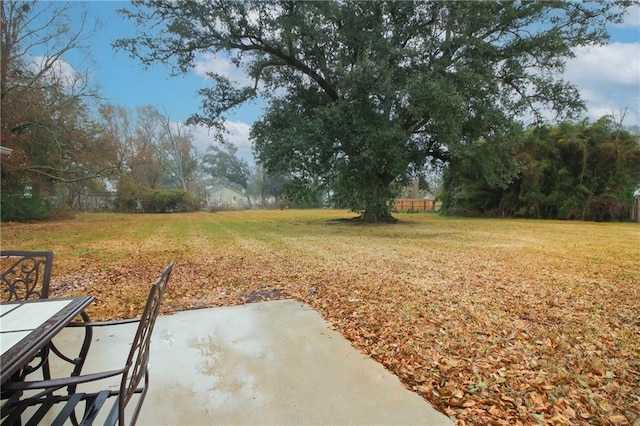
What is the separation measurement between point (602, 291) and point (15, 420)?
15.8ft

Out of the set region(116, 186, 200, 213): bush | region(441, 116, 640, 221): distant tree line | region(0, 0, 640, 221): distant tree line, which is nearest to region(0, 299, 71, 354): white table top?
region(0, 0, 640, 221): distant tree line

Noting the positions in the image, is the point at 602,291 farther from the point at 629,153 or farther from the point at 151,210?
the point at 151,210

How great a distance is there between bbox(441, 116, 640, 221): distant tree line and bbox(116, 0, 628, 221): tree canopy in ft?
6.45

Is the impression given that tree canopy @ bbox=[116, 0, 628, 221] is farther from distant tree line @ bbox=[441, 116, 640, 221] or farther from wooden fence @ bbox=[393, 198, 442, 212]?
wooden fence @ bbox=[393, 198, 442, 212]

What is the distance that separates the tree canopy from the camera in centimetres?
903

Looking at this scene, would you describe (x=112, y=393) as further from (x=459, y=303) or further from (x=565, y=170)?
(x=565, y=170)

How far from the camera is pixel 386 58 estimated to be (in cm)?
908

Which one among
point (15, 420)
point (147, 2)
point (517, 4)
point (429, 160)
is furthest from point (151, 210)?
point (15, 420)

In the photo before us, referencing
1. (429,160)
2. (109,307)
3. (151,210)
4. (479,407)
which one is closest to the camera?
(479,407)

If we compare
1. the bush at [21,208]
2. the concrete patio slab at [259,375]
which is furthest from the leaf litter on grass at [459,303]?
the bush at [21,208]

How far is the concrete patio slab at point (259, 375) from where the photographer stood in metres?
1.55

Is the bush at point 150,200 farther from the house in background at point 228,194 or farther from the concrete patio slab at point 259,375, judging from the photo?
the concrete patio slab at point 259,375

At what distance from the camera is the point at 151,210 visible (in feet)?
79.7

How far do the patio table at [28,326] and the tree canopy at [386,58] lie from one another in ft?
26.7
